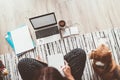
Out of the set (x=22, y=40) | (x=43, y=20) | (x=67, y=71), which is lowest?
(x=67, y=71)

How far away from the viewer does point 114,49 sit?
1649 millimetres

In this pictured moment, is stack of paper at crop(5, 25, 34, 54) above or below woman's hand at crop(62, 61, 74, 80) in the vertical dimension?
above

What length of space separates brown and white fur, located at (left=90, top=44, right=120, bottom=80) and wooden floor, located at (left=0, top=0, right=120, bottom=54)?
0.40 m

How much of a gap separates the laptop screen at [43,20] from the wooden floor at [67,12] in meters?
0.10

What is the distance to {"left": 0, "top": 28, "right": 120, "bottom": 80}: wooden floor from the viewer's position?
1.65 meters

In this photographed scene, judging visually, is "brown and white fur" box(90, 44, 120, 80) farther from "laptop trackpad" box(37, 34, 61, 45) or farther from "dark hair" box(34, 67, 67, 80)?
"laptop trackpad" box(37, 34, 61, 45)

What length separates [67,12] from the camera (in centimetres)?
179

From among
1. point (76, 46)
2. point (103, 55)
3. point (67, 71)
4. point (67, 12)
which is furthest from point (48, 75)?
point (67, 12)

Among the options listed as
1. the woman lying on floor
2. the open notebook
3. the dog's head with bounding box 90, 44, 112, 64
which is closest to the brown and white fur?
the dog's head with bounding box 90, 44, 112, 64

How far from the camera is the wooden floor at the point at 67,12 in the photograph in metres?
1.74

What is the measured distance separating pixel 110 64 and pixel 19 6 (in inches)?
38.0

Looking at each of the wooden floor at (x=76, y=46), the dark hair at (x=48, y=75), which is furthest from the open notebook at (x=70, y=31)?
the dark hair at (x=48, y=75)

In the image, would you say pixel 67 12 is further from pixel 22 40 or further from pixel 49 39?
pixel 22 40

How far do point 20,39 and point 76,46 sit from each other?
466mm
